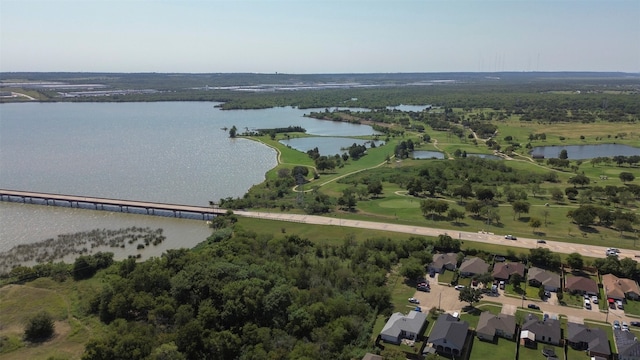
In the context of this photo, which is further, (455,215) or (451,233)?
(455,215)

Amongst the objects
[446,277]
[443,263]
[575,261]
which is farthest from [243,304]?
[575,261]

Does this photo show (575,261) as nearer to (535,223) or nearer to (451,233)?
(535,223)

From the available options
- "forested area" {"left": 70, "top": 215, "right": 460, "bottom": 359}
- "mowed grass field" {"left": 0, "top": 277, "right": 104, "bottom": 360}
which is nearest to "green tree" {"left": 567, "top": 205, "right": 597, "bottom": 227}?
"forested area" {"left": 70, "top": 215, "right": 460, "bottom": 359}

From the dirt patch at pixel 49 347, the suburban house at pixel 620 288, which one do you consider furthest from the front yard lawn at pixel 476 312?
the dirt patch at pixel 49 347

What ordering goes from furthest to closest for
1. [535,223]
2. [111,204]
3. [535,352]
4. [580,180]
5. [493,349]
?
[580,180] < [111,204] < [535,223] < [493,349] < [535,352]

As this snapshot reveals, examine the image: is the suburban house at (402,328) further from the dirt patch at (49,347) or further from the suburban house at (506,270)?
the dirt patch at (49,347)

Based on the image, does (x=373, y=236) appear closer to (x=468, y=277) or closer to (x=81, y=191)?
(x=468, y=277)

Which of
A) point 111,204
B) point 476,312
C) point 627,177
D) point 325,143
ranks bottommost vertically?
point 476,312
